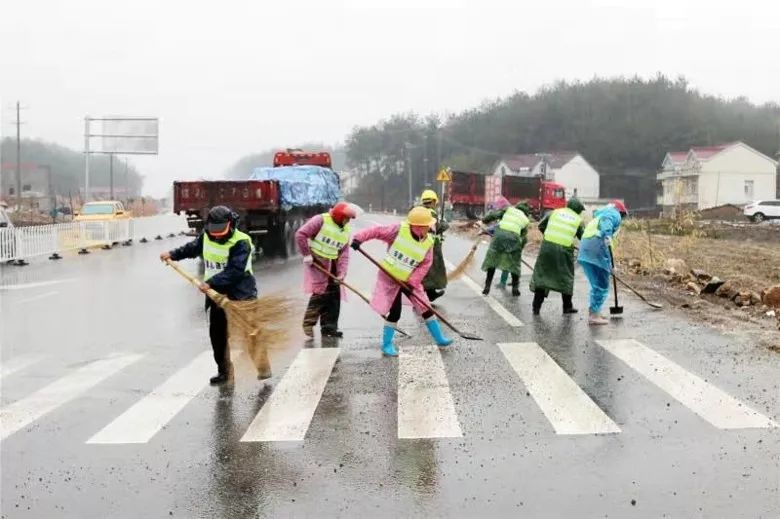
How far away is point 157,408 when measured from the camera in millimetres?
6488

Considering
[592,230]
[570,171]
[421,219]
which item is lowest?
[592,230]

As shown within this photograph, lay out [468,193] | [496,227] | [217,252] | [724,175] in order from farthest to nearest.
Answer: [724,175] < [468,193] < [496,227] < [217,252]

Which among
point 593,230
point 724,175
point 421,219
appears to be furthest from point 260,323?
point 724,175

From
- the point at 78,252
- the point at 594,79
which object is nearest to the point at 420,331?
the point at 78,252

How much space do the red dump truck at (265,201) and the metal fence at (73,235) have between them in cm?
397

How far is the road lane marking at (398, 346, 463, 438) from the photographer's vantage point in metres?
5.68

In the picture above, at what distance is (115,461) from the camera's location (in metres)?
5.18

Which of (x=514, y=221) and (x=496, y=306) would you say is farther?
(x=514, y=221)

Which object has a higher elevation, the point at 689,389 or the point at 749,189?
the point at 749,189

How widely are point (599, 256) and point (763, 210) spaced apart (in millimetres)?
40281

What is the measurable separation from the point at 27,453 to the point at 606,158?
83.9 m

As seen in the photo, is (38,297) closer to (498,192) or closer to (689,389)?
(689,389)

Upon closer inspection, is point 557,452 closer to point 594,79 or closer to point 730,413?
point 730,413

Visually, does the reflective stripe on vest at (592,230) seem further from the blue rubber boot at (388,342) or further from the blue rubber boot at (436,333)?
the blue rubber boot at (388,342)
